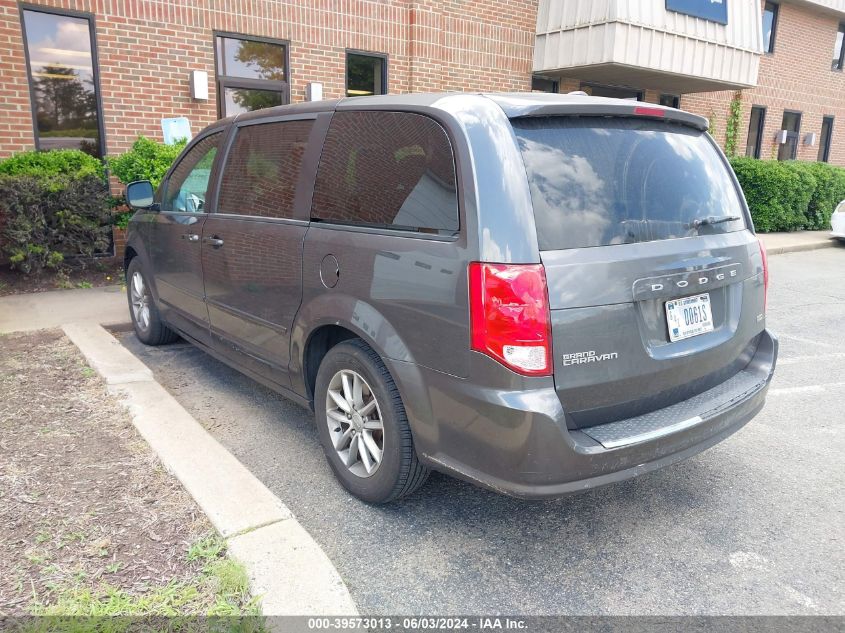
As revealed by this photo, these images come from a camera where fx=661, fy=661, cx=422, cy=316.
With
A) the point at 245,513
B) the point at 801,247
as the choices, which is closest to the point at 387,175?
the point at 245,513

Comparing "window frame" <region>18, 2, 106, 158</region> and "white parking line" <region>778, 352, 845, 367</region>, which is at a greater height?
"window frame" <region>18, 2, 106, 158</region>

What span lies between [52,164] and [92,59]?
1.68 metres

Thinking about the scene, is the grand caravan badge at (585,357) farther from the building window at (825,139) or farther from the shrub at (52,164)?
the building window at (825,139)

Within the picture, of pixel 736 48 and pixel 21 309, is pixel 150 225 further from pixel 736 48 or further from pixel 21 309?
pixel 736 48

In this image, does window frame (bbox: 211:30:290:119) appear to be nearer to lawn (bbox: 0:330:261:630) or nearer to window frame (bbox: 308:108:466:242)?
lawn (bbox: 0:330:261:630)

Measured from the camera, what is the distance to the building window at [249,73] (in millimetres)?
8992

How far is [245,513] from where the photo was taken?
107 inches

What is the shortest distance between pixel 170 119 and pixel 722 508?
7827mm

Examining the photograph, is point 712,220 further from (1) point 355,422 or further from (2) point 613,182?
(1) point 355,422

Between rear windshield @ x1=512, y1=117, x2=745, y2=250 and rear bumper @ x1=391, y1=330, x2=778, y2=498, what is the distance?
62cm

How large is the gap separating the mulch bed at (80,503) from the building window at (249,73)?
6076 mm

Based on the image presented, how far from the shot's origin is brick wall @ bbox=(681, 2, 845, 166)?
1644cm

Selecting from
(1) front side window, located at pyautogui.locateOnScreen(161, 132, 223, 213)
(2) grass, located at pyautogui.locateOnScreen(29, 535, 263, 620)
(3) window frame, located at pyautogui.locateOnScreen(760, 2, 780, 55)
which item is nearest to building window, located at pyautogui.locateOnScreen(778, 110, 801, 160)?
(3) window frame, located at pyautogui.locateOnScreen(760, 2, 780, 55)

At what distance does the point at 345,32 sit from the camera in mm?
9828
